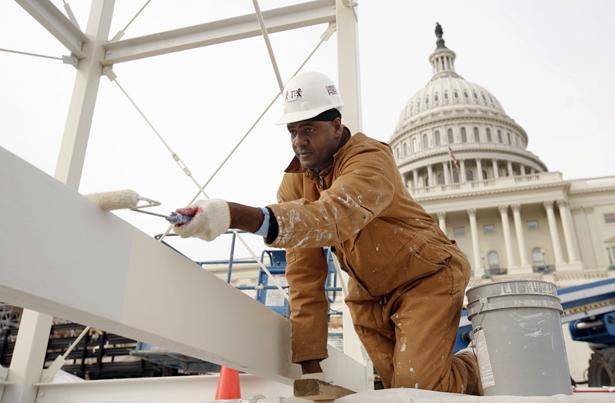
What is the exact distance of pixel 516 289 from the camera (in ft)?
7.16

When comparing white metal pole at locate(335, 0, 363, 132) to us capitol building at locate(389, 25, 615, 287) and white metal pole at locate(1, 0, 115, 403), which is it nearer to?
white metal pole at locate(1, 0, 115, 403)

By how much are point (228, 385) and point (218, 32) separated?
2719 millimetres

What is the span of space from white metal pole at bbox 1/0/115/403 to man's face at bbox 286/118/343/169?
7.05ft

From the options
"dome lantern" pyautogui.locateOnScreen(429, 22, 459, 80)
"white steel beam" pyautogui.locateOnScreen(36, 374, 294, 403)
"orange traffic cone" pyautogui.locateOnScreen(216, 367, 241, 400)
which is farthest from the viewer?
"dome lantern" pyautogui.locateOnScreen(429, 22, 459, 80)

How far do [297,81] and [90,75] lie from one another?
2.45 meters

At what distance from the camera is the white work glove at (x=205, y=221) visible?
156cm

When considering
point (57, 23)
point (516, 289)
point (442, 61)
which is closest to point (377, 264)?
point (516, 289)

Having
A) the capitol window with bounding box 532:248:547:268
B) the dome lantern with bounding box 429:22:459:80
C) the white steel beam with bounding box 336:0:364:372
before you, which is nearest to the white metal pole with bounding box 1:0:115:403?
the white steel beam with bounding box 336:0:364:372

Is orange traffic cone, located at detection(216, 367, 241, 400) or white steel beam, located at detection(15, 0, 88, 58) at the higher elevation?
white steel beam, located at detection(15, 0, 88, 58)

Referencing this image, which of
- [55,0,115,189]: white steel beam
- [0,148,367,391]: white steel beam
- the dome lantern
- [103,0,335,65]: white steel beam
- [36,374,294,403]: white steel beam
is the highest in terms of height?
the dome lantern

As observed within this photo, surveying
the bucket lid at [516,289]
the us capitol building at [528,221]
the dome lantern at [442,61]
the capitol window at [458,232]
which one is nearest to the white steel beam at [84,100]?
the bucket lid at [516,289]

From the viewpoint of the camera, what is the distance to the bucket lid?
85.9 inches

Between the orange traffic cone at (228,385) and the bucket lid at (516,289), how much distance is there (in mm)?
2002

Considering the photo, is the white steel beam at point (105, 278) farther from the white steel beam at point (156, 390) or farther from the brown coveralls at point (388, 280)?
the white steel beam at point (156, 390)
